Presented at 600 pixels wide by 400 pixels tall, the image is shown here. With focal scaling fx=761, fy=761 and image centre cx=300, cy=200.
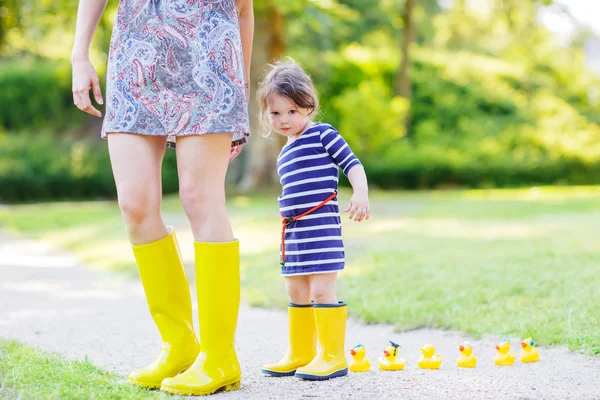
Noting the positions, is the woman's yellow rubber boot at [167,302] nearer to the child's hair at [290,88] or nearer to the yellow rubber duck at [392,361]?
the child's hair at [290,88]

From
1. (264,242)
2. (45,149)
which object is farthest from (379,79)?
(264,242)

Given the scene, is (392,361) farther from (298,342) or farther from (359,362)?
(298,342)

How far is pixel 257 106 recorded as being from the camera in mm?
12977

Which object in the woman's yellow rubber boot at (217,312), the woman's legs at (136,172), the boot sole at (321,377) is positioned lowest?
the boot sole at (321,377)

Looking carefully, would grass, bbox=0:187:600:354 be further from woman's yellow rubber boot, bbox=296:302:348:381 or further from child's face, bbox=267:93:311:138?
child's face, bbox=267:93:311:138

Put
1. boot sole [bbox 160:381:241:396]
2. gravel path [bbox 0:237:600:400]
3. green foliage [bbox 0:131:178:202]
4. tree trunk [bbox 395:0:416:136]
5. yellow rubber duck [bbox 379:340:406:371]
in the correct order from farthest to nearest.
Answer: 1. tree trunk [bbox 395:0:416:136]
2. green foliage [bbox 0:131:178:202]
3. yellow rubber duck [bbox 379:340:406:371]
4. gravel path [bbox 0:237:600:400]
5. boot sole [bbox 160:381:241:396]

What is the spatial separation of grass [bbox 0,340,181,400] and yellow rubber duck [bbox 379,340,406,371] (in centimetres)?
92

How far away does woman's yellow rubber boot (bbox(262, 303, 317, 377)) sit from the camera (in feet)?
9.37

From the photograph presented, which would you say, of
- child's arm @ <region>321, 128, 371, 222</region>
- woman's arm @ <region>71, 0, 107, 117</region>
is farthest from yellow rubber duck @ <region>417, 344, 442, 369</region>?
woman's arm @ <region>71, 0, 107, 117</region>

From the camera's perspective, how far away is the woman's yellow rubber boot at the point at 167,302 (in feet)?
8.53

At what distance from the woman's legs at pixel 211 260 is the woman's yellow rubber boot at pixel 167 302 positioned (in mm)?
102

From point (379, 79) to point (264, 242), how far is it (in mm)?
11072

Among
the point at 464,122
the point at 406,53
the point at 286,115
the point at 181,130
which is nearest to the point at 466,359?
the point at 286,115

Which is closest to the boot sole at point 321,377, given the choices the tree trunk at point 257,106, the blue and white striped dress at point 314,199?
the blue and white striped dress at point 314,199
